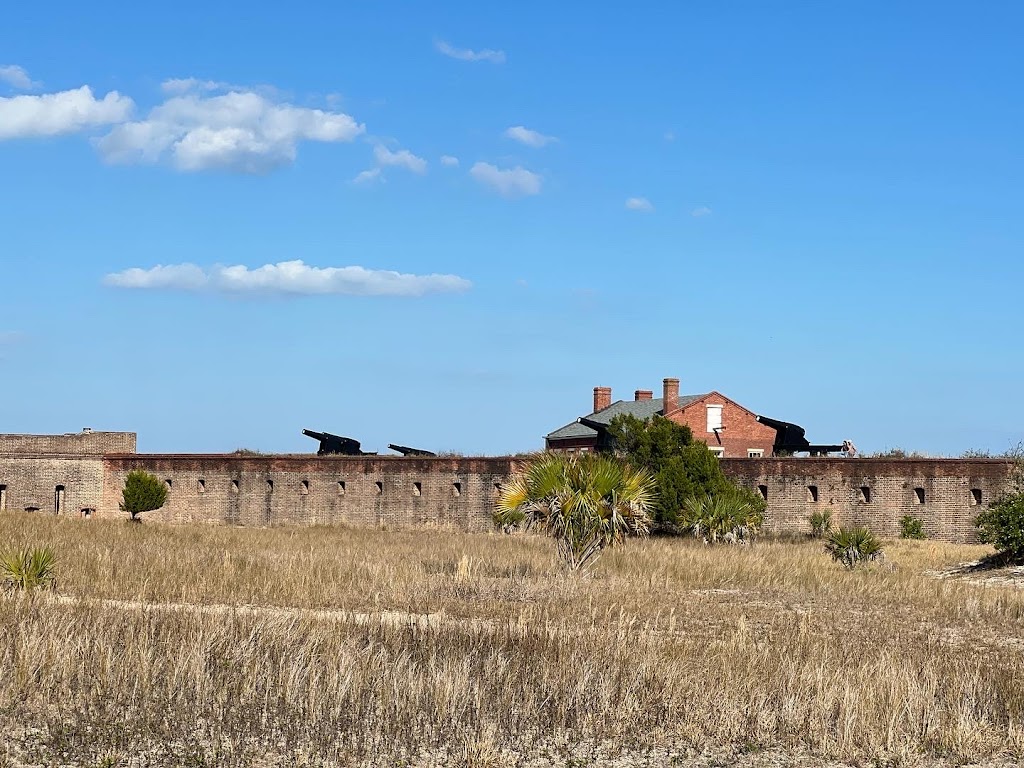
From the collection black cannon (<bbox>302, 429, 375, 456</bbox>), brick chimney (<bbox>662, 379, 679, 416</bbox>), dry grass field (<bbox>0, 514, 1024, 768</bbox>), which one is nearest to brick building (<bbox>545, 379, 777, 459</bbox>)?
brick chimney (<bbox>662, 379, 679, 416</bbox>)

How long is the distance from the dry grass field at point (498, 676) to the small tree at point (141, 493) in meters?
20.8

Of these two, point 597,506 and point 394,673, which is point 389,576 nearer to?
point 597,506

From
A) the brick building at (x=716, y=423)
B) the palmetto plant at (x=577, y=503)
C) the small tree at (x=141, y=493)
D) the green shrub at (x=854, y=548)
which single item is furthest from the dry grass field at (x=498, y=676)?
the brick building at (x=716, y=423)

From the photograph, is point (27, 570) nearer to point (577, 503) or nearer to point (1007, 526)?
point (577, 503)

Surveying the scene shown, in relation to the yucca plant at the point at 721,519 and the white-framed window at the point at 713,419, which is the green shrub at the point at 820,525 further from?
the white-framed window at the point at 713,419

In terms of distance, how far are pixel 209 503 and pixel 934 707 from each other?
35.4 m

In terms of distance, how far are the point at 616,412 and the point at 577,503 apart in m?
33.6

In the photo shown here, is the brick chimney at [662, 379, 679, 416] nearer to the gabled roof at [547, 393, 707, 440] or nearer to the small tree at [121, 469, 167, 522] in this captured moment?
the gabled roof at [547, 393, 707, 440]

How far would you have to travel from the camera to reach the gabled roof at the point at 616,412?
5141 centimetres

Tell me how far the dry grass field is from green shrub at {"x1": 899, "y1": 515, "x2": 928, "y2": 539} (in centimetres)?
1668

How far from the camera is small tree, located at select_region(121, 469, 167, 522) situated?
36844 mm

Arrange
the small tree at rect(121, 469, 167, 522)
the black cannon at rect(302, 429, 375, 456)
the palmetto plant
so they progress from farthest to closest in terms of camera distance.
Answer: the black cannon at rect(302, 429, 375, 456) → the small tree at rect(121, 469, 167, 522) → the palmetto plant

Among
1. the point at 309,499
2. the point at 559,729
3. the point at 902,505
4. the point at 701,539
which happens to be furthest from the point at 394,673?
the point at 309,499

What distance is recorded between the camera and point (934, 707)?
923 centimetres
